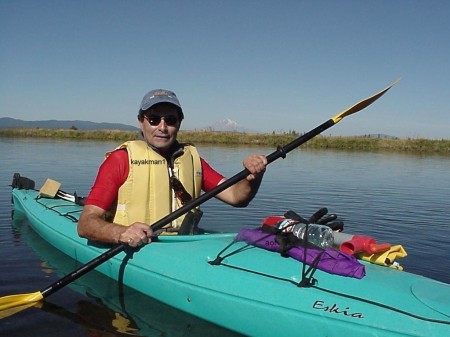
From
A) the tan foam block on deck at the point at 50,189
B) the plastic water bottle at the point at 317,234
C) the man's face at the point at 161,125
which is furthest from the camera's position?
the tan foam block on deck at the point at 50,189

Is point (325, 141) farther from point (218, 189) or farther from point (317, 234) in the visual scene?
point (317, 234)

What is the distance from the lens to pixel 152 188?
178 inches

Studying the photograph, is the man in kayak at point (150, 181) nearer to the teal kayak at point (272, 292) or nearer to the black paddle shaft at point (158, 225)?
the black paddle shaft at point (158, 225)

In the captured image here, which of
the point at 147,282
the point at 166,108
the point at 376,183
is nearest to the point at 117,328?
the point at 147,282

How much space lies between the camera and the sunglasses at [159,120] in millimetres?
4410

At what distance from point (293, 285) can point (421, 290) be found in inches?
35.3

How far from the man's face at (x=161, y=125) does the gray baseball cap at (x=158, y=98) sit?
0.06 metres

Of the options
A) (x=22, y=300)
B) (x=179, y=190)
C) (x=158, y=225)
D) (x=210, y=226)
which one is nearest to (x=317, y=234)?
(x=158, y=225)

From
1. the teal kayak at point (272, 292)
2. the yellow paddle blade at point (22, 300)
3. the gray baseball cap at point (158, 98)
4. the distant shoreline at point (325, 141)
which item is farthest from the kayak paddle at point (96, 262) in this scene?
the distant shoreline at point (325, 141)

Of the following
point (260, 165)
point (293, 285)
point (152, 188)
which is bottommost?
point (293, 285)

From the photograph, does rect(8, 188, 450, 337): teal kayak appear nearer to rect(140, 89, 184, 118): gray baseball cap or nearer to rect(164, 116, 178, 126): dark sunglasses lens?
rect(164, 116, 178, 126): dark sunglasses lens

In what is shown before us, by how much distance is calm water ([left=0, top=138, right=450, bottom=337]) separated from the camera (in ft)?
13.4

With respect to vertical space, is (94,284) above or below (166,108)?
below

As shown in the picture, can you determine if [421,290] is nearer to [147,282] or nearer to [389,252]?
[389,252]
